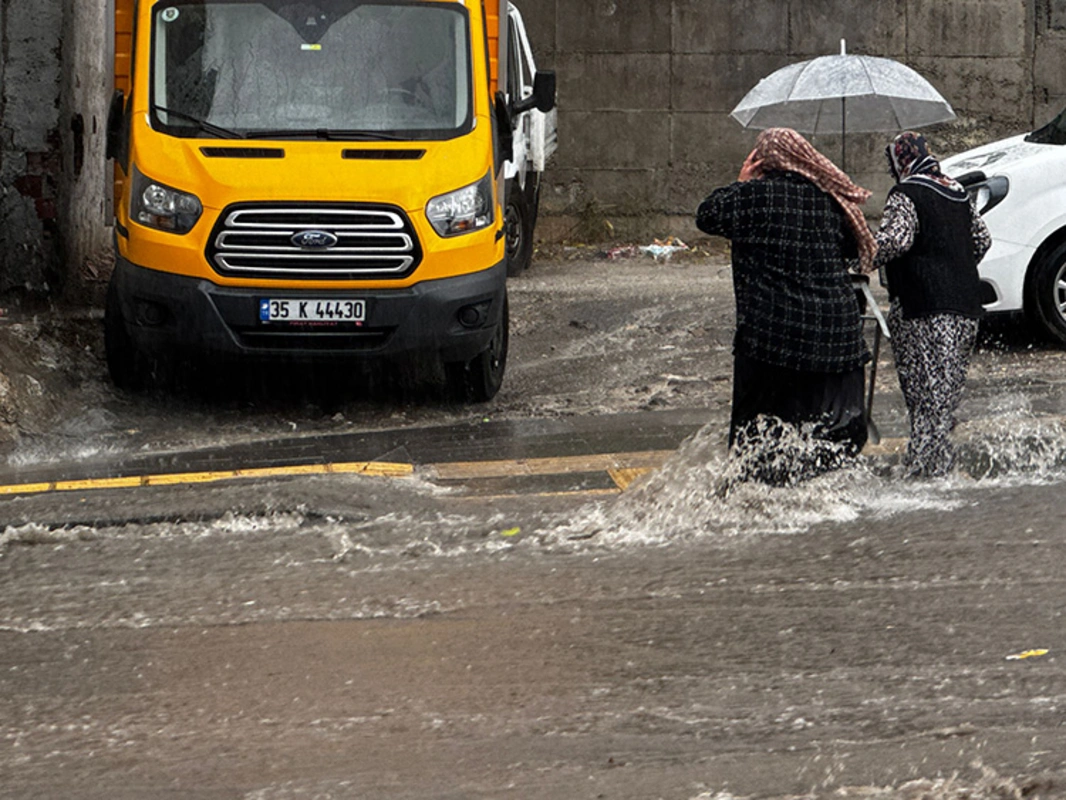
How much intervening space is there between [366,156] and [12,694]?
4641 millimetres

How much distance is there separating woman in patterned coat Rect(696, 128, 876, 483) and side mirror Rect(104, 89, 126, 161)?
4.19m

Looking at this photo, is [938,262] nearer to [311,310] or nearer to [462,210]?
[462,210]

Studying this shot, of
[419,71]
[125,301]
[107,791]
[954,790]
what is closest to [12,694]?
[107,791]

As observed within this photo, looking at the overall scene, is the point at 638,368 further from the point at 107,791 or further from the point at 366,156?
the point at 107,791

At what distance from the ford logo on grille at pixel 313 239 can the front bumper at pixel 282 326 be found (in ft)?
0.76

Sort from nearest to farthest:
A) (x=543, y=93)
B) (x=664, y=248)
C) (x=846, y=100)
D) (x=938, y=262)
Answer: (x=938, y=262) < (x=846, y=100) < (x=543, y=93) < (x=664, y=248)

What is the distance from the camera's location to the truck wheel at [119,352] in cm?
917

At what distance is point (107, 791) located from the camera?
12.3ft

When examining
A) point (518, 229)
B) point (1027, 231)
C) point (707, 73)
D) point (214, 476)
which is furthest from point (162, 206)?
point (707, 73)

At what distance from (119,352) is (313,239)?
1636 millimetres

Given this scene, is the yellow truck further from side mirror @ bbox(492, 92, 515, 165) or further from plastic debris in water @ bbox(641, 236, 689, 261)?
plastic debris in water @ bbox(641, 236, 689, 261)

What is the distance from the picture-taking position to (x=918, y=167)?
650 cm

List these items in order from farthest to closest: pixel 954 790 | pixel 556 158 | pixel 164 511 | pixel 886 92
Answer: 1. pixel 556 158
2. pixel 886 92
3. pixel 164 511
4. pixel 954 790

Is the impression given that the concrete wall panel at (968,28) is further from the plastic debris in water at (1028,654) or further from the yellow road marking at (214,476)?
the plastic debris in water at (1028,654)
